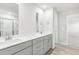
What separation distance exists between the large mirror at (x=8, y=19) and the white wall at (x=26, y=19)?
28 cm

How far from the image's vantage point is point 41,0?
64.6 inches

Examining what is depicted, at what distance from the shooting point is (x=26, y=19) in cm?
315

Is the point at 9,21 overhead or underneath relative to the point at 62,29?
overhead

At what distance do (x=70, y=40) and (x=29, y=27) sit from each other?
2.54 metres

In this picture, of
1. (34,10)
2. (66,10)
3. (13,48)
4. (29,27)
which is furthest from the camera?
(66,10)

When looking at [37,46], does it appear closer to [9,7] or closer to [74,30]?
[9,7]

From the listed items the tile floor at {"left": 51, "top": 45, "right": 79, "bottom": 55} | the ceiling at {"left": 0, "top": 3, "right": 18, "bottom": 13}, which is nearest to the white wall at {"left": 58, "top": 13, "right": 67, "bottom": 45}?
the tile floor at {"left": 51, "top": 45, "right": 79, "bottom": 55}

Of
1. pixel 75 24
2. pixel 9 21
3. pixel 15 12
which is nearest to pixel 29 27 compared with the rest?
pixel 15 12

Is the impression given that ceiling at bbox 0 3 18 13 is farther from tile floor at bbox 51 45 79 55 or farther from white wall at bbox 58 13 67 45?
white wall at bbox 58 13 67 45

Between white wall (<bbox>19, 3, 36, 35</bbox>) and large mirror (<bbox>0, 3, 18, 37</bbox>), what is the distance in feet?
0.93

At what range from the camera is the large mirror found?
6.61 ft

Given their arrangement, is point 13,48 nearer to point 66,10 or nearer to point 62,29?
point 66,10

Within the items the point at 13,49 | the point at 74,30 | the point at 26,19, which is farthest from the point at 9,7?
the point at 74,30

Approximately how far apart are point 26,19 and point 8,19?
1.02 m
